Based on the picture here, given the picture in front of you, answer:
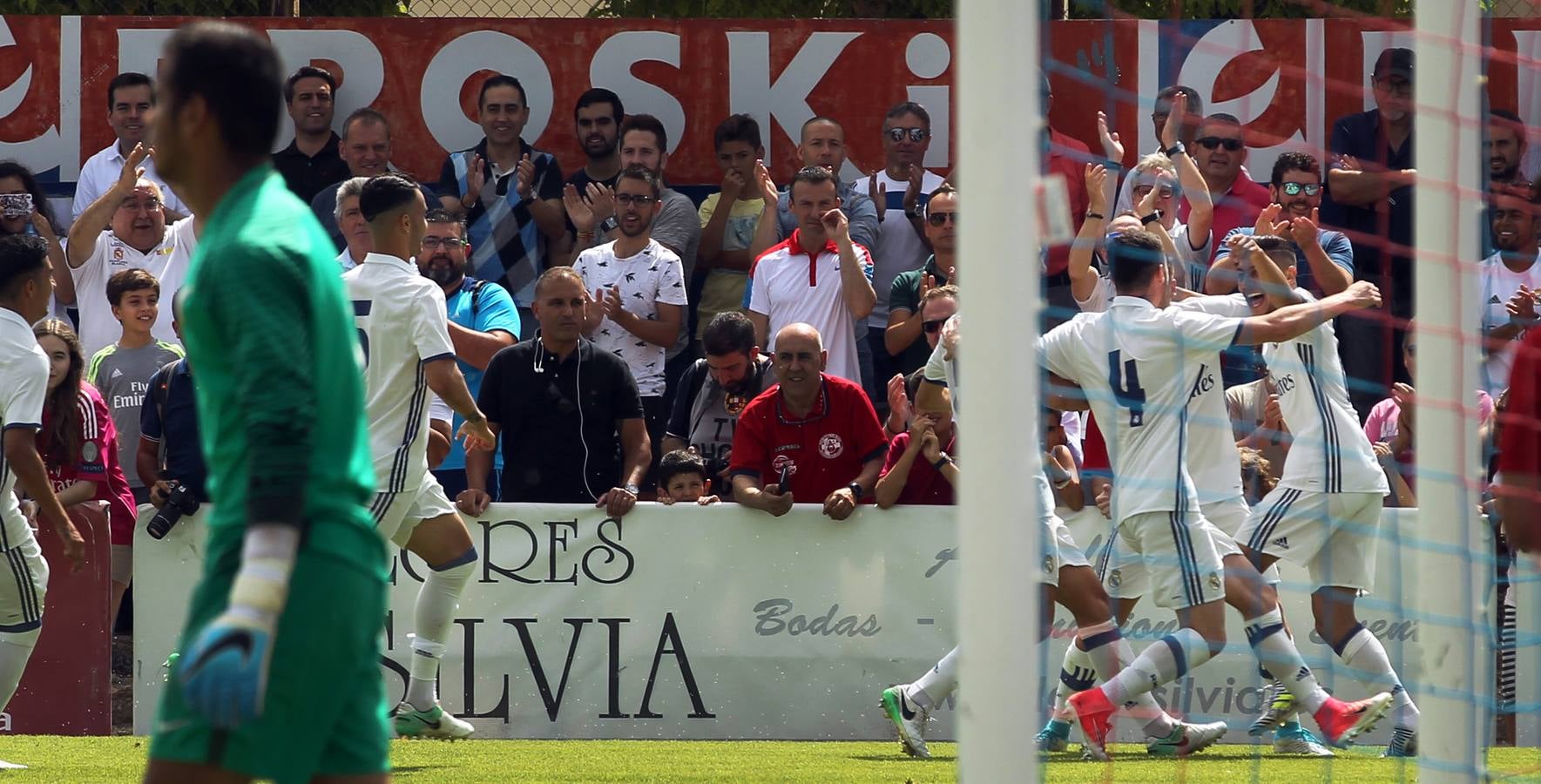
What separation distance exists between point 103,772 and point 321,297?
5049 millimetres

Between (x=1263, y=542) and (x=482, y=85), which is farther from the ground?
(x=482, y=85)

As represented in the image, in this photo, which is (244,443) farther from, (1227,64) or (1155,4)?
(1155,4)

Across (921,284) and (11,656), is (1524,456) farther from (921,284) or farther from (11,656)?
(921,284)

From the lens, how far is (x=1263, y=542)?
29.2 ft

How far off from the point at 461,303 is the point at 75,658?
9.12ft

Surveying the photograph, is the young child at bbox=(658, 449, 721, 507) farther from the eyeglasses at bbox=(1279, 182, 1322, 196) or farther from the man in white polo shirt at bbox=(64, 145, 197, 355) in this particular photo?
the eyeglasses at bbox=(1279, 182, 1322, 196)

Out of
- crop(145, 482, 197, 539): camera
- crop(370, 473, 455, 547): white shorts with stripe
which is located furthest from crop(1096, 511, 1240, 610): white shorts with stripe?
crop(145, 482, 197, 539): camera

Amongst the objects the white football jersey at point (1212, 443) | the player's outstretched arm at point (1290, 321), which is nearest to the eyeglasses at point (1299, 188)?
the white football jersey at point (1212, 443)

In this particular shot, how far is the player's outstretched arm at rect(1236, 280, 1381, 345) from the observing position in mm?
7016

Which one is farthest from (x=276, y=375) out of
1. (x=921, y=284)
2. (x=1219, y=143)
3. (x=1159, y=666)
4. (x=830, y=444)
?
(x=1219, y=143)

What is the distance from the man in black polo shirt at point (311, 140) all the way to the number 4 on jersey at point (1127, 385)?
18.6ft

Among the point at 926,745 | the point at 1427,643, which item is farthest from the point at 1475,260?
the point at 926,745

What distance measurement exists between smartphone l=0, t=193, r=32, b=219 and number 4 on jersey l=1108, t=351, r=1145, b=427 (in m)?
6.94

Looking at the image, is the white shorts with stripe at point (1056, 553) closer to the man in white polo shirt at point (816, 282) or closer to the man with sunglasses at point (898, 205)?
the man in white polo shirt at point (816, 282)
